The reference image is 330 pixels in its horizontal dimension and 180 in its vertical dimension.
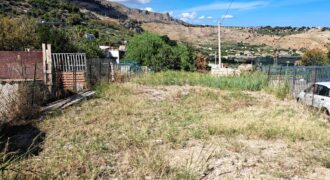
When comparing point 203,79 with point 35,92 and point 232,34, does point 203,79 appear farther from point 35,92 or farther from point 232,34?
point 232,34

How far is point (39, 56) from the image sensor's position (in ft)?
62.6

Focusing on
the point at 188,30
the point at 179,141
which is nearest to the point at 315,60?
the point at 179,141

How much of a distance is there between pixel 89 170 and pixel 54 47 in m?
29.3

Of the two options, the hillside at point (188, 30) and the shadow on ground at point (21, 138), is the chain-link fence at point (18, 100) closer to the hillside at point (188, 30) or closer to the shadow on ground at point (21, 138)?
the shadow on ground at point (21, 138)

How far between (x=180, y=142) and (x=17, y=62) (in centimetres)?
1267

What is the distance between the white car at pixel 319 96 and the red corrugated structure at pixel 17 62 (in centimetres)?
1174

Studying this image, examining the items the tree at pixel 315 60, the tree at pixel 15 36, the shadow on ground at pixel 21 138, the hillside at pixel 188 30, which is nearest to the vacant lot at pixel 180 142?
the shadow on ground at pixel 21 138

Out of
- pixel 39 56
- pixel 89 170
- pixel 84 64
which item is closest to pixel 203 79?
pixel 84 64

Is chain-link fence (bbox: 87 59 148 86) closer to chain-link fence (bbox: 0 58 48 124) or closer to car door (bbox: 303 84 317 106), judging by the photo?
chain-link fence (bbox: 0 58 48 124)

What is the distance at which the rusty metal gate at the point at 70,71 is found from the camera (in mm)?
19297

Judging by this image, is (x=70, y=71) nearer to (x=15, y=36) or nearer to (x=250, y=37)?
(x=15, y=36)

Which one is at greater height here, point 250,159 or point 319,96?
point 319,96

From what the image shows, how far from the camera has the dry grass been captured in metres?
7.08

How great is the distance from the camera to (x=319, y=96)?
1496 cm
